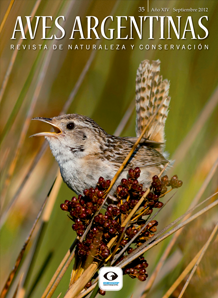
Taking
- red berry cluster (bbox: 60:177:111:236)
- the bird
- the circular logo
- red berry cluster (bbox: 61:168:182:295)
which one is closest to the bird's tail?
the bird

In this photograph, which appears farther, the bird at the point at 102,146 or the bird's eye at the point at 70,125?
the bird's eye at the point at 70,125

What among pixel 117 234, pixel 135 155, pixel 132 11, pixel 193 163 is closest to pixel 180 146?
pixel 193 163

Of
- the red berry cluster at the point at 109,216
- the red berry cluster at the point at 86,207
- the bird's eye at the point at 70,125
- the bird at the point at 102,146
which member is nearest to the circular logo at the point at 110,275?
the red berry cluster at the point at 109,216

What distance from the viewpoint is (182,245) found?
5.48 ft

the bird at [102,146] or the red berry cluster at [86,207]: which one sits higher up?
the bird at [102,146]

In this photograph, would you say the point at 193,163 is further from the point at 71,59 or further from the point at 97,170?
the point at 71,59

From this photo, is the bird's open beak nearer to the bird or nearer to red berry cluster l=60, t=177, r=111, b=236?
the bird

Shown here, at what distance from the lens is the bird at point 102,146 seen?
6.37 feet

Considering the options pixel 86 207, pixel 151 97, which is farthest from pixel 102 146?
pixel 86 207

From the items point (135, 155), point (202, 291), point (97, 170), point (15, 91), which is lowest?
point (202, 291)

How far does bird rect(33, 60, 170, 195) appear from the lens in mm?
1941

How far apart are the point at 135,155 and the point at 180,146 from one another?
1.29ft

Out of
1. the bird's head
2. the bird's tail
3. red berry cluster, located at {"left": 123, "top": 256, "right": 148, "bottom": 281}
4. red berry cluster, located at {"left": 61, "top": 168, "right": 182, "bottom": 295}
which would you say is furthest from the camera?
the bird's tail

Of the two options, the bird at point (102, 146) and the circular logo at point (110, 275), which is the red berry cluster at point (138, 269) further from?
the bird at point (102, 146)
